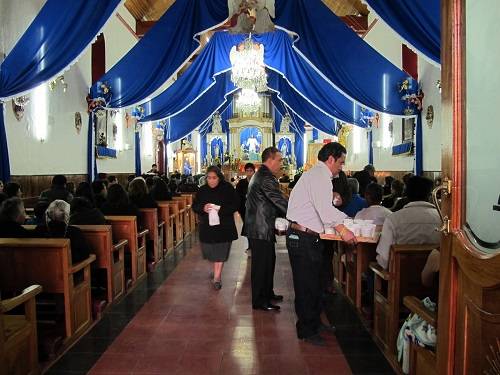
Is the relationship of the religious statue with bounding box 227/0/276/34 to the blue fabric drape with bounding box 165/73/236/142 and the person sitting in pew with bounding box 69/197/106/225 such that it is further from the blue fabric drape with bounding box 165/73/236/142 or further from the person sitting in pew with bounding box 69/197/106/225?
the blue fabric drape with bounding box 165/73/236/142

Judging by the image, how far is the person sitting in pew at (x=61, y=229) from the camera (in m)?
4.10

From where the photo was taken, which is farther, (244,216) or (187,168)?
(187,168)

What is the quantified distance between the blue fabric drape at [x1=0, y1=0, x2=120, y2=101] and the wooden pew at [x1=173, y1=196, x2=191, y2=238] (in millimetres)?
3554

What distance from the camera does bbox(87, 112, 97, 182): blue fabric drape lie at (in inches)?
440

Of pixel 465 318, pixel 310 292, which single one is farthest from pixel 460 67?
pixel 310 292

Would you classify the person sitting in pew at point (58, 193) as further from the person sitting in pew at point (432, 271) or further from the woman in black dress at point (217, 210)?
the person sitting in pew at point (432, 271)

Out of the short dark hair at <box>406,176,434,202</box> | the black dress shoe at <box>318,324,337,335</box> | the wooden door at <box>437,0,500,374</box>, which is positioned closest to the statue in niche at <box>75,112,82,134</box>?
the black dress shoe at <box>318,324,337,335</box>

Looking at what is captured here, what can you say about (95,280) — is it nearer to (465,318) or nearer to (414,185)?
(414,185)

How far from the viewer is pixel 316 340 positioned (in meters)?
4.07

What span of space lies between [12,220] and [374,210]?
10.5 feet

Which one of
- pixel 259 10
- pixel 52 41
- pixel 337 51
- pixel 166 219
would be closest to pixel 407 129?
pixel 337 51

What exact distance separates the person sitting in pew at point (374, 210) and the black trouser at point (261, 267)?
0.94 meters

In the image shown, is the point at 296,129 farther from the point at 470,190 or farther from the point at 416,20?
the point at 470,190

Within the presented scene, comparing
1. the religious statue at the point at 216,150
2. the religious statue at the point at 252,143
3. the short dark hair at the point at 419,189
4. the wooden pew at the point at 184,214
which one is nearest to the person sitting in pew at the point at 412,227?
the short dark hair at the point at 419,189
